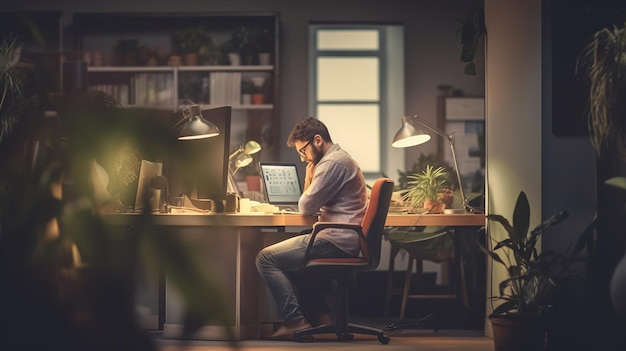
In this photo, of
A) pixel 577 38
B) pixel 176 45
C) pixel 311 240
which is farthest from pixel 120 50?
pixel 577 38

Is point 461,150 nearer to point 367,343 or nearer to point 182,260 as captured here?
point 367,343

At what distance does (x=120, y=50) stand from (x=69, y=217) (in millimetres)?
8153

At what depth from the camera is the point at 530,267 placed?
4551 mm

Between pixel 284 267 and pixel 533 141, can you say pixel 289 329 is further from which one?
pixel 533 141

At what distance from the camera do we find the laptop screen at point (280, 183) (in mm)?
6203

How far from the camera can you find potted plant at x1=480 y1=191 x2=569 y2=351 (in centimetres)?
450

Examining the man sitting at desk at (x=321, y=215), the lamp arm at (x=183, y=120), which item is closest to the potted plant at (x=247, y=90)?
the man sitting at desk at (x=321, y=215)

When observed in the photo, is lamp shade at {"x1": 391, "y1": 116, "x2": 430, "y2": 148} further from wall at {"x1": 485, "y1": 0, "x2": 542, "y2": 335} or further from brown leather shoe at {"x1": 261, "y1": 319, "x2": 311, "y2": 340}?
brown leather shoe at {"x1": 261, "y1": 319, "x2": 311, "y2": 340}

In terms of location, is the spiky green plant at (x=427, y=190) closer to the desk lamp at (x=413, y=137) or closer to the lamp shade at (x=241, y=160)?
the desk lamp at (x=413, y=137)

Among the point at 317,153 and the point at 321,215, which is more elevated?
the point at 317,153

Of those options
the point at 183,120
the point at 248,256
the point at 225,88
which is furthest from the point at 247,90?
the point at 183,120

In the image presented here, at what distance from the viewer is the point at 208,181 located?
1.93ft

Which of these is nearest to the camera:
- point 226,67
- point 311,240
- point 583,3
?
point 583,3

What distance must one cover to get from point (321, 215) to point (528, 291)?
1.31 m
